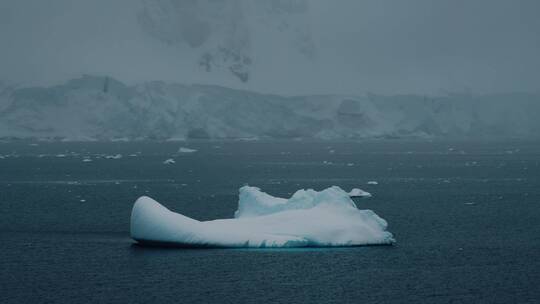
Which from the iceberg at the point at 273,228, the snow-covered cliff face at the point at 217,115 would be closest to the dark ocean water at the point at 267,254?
the iceberg at the point at 273,228

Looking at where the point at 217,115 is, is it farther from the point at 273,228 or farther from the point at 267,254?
the point at 267,254

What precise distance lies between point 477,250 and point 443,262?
7.08ft

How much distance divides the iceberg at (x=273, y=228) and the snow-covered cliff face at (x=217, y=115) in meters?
62.6

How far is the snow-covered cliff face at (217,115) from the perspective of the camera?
8712cm

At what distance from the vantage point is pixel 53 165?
63031 millimetres

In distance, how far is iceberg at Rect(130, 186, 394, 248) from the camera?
76.5ft

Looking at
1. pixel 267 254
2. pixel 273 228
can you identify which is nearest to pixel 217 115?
pixel 273 228

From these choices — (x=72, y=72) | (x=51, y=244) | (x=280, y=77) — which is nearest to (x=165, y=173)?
(x=51, y=244)

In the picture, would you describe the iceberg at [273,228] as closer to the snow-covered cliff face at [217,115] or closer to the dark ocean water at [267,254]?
the dark ocean water at [267,254]

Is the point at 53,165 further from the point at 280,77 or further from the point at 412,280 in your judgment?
the point at 280,77

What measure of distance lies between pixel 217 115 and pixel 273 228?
65.4 metres

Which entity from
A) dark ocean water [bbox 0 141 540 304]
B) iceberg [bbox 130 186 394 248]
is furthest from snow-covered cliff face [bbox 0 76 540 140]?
iceberg [bbox 130 186 394 248]

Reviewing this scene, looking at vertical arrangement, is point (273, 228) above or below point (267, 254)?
above

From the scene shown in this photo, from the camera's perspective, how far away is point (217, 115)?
88750 millimetres
